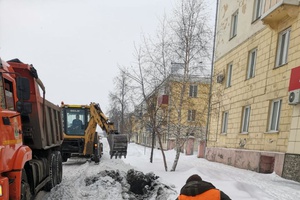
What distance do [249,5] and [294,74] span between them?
5.71m

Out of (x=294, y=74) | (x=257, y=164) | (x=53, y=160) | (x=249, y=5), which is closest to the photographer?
(x=53, y=160)

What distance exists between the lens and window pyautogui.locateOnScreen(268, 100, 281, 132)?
9.87 meters

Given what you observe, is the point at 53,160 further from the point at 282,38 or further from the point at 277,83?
the point at 282,38

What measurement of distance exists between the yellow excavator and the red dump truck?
388cm

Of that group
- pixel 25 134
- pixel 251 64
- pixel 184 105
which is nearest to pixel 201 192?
pixel 25 134

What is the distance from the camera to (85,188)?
7.20 meters

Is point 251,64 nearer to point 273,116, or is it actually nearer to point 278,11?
point 273,116

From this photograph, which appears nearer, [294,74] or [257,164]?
[294,74]

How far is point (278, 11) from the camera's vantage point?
370 inches

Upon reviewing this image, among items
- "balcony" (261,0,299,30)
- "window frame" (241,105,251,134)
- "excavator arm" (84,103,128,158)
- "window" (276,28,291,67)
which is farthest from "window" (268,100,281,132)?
"excavator arm" (84,103,128,158)

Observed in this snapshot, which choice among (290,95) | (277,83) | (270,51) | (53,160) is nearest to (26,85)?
(53,160)

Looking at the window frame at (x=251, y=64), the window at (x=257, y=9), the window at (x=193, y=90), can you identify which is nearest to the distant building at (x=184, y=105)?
the window at (x=193, y=90)

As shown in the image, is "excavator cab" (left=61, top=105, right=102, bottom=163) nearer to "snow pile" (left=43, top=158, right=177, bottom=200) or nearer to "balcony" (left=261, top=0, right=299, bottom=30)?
"snow pile" (left=43, top=158, right=177, bottom=200)

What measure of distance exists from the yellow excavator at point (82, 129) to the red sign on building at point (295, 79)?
7.88 m
